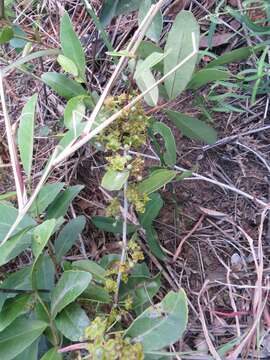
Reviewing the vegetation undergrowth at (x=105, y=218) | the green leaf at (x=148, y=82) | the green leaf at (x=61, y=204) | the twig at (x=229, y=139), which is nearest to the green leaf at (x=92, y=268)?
the vegetation undergrowth at (x=105, y=218)

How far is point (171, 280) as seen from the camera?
1.26m

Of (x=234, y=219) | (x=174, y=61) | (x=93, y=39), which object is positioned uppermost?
(x=174, y=61)

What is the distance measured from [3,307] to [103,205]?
16.9 inches

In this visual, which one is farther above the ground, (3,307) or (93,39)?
(93,39)

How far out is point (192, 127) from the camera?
47.0 inches

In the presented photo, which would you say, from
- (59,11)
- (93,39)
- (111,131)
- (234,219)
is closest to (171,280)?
(234,219)

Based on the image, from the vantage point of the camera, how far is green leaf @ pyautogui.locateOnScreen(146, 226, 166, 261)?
4.00 ft

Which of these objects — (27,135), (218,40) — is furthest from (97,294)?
(218,40)

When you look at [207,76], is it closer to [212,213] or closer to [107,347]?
[212,213]

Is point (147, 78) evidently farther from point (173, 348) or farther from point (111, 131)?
point (173, 348)

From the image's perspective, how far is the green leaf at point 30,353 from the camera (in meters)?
1.01

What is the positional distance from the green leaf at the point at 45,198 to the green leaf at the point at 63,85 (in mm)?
240

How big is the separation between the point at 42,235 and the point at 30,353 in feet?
0.83

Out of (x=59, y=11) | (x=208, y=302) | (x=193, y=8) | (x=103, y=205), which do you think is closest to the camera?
(x=208, y=302)
